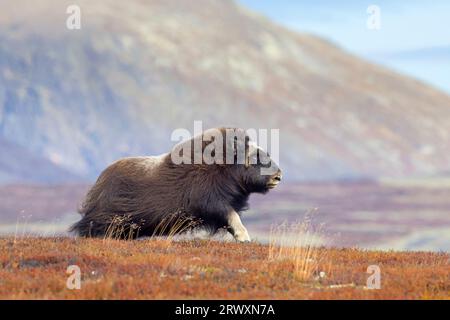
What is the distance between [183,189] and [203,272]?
371 centimetres

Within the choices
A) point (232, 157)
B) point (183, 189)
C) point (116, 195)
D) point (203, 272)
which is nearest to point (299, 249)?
point (203, 272)

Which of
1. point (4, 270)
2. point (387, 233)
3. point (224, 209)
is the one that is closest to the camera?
point (4, 270)

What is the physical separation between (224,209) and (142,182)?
133 centimetres

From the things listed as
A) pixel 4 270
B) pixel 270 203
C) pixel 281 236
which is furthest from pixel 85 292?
pixel 270 203

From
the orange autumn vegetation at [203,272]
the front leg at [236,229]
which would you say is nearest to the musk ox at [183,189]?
the front leg at [236,229]

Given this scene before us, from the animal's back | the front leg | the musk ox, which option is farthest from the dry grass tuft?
the animal's back

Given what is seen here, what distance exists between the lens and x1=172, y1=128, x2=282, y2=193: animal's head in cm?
1498

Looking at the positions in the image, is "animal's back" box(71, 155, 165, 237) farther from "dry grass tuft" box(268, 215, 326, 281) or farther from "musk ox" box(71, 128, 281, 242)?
"dry grass tuft" box(268, 215, 326, 281)

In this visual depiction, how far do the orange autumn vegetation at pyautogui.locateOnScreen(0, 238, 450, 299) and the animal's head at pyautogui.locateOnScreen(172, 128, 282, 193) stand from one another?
1.57m

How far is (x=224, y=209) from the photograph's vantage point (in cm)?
1475

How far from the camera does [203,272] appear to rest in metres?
11.2

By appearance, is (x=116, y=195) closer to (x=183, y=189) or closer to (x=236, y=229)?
(x=183, y=189)
